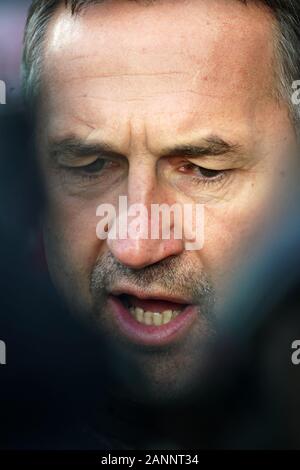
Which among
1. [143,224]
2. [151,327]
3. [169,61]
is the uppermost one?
[169,61]

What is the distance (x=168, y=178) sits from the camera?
6.92ft

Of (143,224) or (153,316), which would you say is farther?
(153,316)

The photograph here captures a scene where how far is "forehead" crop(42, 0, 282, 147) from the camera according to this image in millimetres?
2049

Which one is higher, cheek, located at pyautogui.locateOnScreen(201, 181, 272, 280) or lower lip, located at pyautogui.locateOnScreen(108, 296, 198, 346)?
cheek, located at pyautogui.locateOnScreen(201, 181, 272, 280)

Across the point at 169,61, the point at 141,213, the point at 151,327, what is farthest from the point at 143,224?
the point at 169,61

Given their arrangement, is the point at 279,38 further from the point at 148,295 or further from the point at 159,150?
the point at 148,295

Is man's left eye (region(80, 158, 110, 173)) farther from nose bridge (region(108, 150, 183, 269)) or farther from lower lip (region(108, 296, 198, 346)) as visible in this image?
lower lip (region(108, 296, 198, 346))

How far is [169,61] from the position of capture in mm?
2051

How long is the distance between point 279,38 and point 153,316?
740 mm

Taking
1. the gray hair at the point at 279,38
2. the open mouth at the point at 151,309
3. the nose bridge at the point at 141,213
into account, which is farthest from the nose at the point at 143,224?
the gray hair at the point at 279,38

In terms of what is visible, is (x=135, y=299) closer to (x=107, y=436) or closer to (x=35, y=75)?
(x=107, y=436)

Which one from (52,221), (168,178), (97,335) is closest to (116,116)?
(168,178)

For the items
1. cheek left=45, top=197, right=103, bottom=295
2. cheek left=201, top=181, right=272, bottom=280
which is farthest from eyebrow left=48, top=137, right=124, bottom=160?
cheek left=201, top=181, right=272, bottom=280

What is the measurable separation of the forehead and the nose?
0.48 ft
